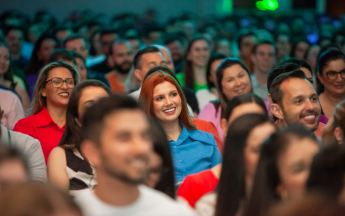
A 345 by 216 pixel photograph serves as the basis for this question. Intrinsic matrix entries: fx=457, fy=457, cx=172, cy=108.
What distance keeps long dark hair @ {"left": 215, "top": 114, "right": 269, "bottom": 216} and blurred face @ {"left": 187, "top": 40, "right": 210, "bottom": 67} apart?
13.1ft

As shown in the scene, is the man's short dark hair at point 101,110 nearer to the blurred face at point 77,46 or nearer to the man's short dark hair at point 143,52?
the man's short dark hair at point 143,52

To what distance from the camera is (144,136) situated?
1669 millimetres

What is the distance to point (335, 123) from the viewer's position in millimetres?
2617

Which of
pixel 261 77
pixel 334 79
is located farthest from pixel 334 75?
pixel 261 77

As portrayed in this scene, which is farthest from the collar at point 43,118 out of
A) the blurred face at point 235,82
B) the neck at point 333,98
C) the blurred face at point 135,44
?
the blurred face at point 135,44

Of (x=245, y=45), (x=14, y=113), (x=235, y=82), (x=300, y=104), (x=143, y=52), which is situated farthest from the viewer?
(x=245, y=45)

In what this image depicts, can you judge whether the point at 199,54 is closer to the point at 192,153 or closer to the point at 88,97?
the point at 192,153

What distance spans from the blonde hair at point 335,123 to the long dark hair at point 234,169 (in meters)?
0.65

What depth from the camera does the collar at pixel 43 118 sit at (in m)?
3.54

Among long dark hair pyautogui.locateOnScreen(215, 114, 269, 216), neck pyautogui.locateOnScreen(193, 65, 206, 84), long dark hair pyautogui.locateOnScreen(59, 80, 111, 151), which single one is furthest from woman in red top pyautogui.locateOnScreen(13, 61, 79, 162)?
neck pyautogui.locateOnScreen(193, 65, 206, 84)

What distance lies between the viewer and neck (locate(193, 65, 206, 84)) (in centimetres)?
591

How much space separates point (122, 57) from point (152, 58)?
169 cm

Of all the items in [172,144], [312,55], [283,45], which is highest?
[283,45]

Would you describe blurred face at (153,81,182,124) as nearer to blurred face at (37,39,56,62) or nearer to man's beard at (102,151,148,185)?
man's beard at (102,151,148,185)
